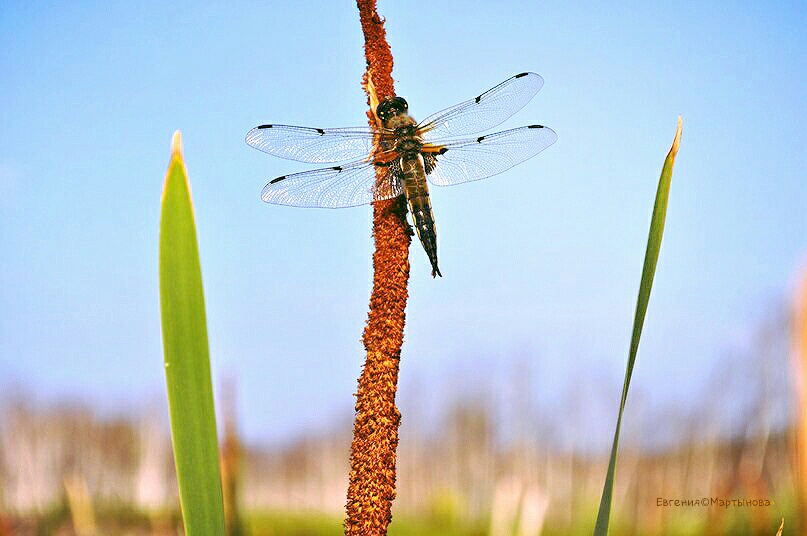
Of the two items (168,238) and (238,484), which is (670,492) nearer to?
(238,484)

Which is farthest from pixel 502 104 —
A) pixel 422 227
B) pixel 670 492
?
pixel 670 492

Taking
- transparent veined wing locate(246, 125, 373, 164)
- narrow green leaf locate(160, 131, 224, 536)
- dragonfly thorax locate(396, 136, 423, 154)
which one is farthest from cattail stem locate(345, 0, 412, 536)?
transparent veined wing locate(246, 125, 373, 164)

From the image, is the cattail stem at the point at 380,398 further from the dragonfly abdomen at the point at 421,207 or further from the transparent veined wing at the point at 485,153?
the transparent veined wing at the point at 485,153

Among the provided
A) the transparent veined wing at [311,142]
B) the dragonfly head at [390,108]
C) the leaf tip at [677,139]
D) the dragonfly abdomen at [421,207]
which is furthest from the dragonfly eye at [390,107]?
the leaf tip at [677,139]

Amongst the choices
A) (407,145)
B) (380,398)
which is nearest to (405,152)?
(407,145)

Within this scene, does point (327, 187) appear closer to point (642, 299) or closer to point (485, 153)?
point (485, 153)

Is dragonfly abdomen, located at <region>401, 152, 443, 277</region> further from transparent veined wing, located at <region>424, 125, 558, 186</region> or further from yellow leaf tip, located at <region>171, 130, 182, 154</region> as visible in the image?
yellow leaf tip, located at <region>171, 130, 182, 154</region>
